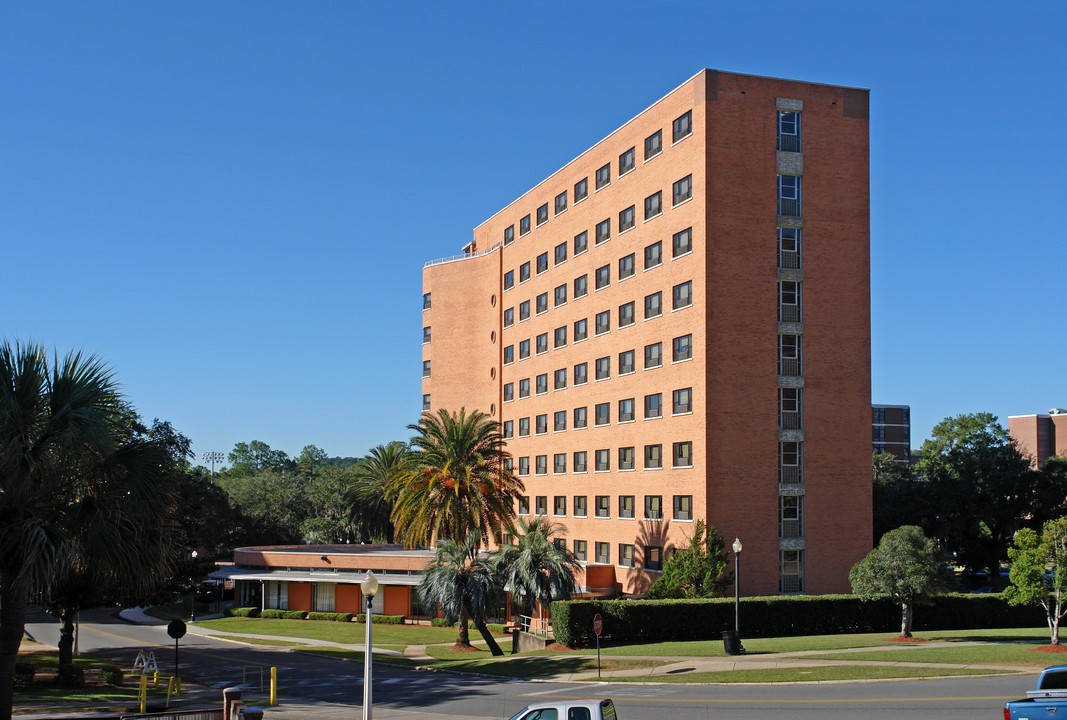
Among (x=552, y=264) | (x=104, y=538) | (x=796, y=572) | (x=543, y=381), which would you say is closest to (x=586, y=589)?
(x=796, y=572)

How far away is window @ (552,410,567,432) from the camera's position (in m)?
73.6

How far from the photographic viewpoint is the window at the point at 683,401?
5547cm

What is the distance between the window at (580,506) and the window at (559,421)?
19.2ft

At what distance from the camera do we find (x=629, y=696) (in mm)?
28969

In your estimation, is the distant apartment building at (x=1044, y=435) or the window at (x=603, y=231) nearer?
the window at (x=603, y=231)

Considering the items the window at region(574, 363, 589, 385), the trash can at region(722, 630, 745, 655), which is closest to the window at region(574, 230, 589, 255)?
the window at region(574, 363, 589, 385)

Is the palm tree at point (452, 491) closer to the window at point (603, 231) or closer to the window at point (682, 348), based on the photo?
the window at point (682, 348)

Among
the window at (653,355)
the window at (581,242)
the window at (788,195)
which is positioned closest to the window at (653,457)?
the window at (653,355)

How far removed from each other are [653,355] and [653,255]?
252 inches

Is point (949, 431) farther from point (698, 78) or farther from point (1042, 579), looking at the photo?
point (1042, 579)

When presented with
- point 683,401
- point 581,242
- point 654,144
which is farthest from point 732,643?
point 581,242

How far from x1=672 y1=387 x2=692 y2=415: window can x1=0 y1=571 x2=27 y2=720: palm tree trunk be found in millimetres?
39941

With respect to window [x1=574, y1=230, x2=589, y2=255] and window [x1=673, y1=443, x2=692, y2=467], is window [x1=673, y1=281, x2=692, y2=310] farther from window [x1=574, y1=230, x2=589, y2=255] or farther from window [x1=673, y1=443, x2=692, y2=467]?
window [x1=574, y1=230, x2=589, y2=255]

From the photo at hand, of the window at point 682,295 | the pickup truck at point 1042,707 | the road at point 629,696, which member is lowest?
the road at point 629,696
